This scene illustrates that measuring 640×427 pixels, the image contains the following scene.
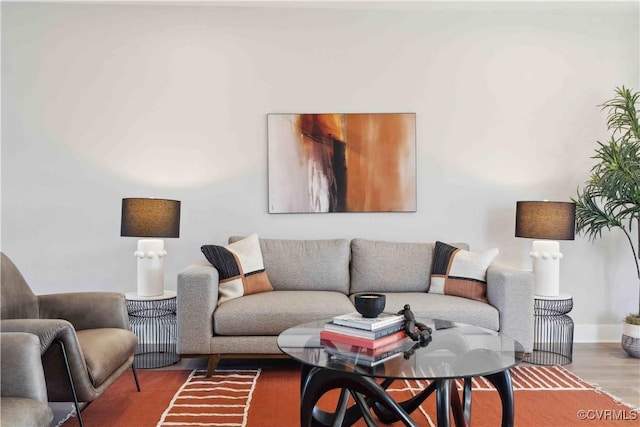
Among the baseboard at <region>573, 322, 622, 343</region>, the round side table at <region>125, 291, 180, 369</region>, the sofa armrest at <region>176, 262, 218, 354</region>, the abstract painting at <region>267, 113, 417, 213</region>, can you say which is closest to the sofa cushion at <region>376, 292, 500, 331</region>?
the abstract painting at <region>267, 113, 417, 213</region>

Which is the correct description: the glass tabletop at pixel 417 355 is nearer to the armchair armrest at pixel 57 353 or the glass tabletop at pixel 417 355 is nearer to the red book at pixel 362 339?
the red book at pixel 362 339

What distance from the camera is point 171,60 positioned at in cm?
370

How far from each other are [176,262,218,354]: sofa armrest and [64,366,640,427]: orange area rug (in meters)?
0.21

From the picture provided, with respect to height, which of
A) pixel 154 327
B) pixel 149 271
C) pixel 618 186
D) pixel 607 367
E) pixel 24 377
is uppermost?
pixel 618 186

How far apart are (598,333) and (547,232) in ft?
4.02

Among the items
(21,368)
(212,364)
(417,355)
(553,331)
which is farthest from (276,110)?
(553,331)

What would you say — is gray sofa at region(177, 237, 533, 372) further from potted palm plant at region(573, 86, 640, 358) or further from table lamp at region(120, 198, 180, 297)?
potted palm plant at region(573, 86, 640, 358)

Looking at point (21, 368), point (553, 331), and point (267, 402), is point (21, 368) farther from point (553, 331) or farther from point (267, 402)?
point (553, 331)

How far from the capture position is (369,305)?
6.14 feet

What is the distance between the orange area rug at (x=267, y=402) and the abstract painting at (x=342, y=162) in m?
1.43

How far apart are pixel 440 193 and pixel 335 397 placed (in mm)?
1965

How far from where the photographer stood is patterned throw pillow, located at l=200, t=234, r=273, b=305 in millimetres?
3045

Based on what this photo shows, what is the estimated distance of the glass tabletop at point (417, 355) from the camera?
1.57 m

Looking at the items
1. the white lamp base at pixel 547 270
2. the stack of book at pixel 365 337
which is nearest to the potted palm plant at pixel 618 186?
the white lamp base at pixel 547 270
